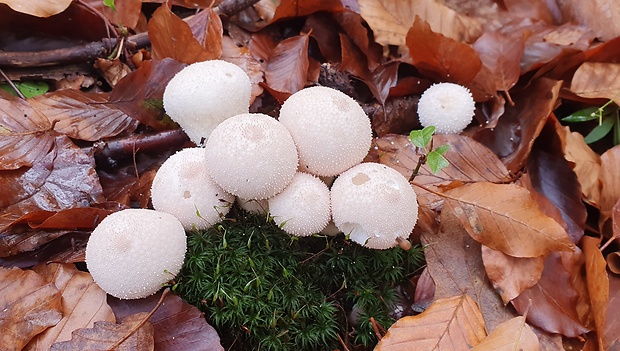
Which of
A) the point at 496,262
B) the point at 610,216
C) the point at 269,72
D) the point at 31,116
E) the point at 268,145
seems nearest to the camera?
the point at 268,145

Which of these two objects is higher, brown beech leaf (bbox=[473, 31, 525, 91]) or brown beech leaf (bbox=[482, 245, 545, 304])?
brown beech leaf (bbox=[473, 31, 525, 91])

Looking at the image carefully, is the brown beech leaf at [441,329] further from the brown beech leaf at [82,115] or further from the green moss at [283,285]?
the brown beech leaf at [82,115]

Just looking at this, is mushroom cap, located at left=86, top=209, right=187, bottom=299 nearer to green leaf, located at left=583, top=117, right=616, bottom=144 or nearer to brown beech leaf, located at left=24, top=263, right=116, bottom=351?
brown beech leaf, located at left=24, top=263, right=116, bottom=351

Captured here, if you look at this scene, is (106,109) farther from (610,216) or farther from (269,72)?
(610,216)

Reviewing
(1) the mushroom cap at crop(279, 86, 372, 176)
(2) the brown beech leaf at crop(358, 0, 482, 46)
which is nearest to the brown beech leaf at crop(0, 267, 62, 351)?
(1) the mushroom cap at crop(279, 86, 372, 176)

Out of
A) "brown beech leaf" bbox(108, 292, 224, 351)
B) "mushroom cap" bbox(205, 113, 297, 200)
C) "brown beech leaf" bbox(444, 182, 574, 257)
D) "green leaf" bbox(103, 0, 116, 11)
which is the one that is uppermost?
"green leaf" bbox(103, 0, 116, 11)

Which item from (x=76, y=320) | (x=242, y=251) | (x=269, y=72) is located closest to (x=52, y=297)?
(x=76, y=320)

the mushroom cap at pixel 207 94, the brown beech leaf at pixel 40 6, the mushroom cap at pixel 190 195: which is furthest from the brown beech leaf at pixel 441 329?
the brown beech leaf at pixel 40 6
